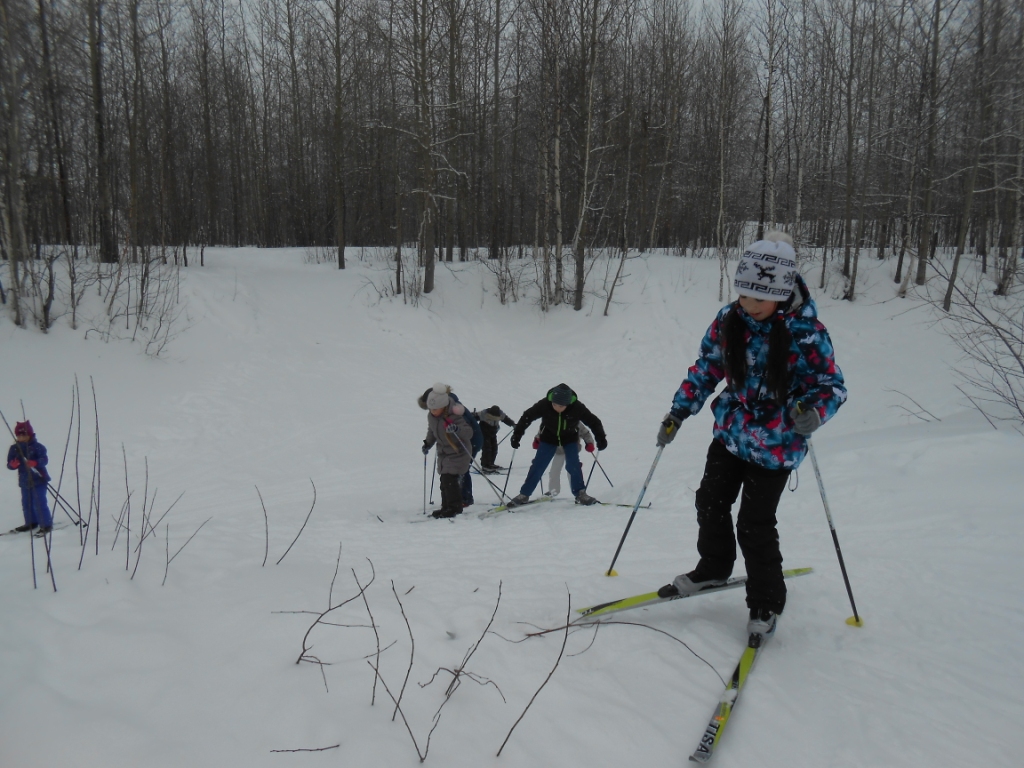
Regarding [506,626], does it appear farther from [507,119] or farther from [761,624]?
[507,119]

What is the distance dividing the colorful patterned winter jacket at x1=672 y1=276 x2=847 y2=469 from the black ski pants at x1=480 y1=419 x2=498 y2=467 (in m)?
6.83

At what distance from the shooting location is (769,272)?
2.91 meters

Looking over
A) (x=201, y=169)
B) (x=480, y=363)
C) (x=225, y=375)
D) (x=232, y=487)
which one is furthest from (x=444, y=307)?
(x=201, y=169)

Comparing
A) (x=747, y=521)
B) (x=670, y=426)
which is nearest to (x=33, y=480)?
(x=670, y=426)

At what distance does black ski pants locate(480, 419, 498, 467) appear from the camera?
987 centimetres

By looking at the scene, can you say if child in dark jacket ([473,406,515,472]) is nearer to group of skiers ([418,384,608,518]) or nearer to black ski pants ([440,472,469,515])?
group of skiers ([418,384,608,518])

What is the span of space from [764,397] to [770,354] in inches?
8.8

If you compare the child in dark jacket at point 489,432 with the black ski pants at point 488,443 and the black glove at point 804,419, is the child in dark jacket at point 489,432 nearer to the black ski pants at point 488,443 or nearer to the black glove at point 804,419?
the black ski pants at point 488,443

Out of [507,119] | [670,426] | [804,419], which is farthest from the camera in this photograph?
[507,119]

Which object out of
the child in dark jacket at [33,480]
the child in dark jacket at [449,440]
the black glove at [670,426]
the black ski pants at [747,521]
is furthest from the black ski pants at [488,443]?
the black ski pants at [747,521]

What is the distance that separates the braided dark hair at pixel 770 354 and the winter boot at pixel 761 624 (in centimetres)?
113

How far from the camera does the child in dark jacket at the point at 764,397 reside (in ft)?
9.62

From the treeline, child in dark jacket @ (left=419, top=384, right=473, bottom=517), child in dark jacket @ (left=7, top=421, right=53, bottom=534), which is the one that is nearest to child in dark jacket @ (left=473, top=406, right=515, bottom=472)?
child in dark jacket @ (left=419, top=384, right=473, bottom=517)

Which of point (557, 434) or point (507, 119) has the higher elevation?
point (507, 119)
